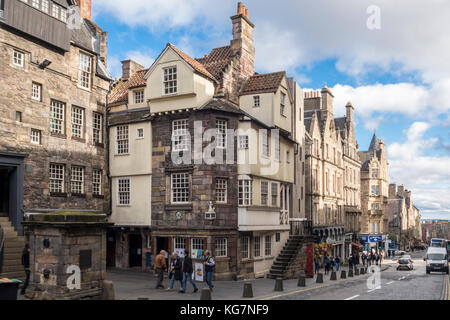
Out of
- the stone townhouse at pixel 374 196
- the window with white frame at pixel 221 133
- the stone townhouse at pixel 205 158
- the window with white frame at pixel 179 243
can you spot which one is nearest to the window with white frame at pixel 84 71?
the stone townhouse at pixel 205 158

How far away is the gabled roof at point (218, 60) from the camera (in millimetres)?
29094

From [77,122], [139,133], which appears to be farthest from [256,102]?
[77,122]

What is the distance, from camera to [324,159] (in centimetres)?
4650

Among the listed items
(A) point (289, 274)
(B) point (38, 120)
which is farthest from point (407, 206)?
(B) point (38, 120)

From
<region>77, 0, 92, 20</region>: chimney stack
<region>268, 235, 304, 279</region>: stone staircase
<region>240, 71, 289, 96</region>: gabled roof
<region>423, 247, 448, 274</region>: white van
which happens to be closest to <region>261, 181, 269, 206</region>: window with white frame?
<region>268, 235, 304, 279</region>: stone staircase

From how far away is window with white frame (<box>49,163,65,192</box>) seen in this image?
26406 mm

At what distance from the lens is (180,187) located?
26766 mm

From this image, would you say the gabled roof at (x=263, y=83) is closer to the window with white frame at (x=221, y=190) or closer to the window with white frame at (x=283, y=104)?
the window with white frame at (x=283, y=104)

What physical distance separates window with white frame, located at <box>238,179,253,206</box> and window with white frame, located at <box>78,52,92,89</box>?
37.6 ft

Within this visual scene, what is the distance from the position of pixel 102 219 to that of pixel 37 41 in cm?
1363

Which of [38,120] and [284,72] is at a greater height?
[284,72]

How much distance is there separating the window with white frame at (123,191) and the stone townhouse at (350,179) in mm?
31905
